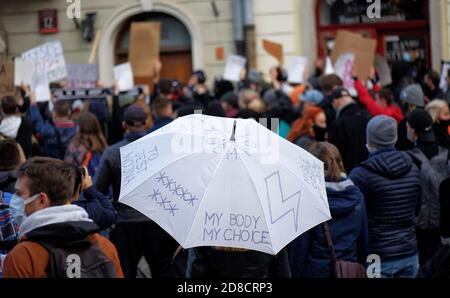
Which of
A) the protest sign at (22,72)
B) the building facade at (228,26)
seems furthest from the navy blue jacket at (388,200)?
the building facade at (228,26)

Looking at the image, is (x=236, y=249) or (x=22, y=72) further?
(x=22, y=72)

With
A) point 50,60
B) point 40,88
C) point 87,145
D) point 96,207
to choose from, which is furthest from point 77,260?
point 50,60

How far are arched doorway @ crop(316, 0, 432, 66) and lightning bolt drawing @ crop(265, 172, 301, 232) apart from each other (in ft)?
36.1

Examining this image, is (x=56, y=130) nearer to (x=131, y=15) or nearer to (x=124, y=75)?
(x=124, y=75)

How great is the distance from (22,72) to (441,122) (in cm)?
431

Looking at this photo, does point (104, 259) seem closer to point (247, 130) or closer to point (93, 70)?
point (247, 130)

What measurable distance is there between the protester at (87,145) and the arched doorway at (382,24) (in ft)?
27.1

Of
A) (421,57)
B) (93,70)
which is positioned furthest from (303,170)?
(421,57)

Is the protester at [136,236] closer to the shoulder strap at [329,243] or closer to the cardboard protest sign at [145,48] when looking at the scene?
the shoulder strap at [329,243]

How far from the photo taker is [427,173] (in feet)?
19.5

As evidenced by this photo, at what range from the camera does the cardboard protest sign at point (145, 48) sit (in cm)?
1099

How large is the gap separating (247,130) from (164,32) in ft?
37.6

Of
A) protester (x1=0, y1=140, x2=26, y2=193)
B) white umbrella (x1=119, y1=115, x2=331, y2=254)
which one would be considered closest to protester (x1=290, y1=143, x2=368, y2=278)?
white umbrella (x1=119, y1=115, x2=331, y2=254)

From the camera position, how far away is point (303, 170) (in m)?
4.01
